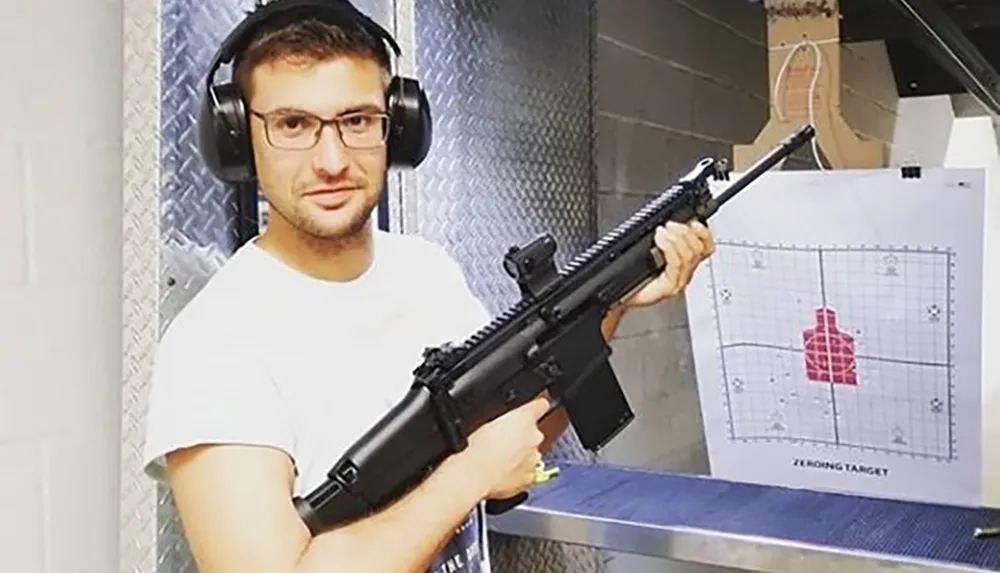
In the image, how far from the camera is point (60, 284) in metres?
0.95

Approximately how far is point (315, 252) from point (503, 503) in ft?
1.16

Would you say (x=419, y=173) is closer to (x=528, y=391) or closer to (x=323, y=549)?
(x=528, y=391)

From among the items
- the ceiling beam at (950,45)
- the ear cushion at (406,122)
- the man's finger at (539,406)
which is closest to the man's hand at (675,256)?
the man's finger at (539,406)

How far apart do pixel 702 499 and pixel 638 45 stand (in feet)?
2.95

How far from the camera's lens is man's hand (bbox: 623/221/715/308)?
3.36ft

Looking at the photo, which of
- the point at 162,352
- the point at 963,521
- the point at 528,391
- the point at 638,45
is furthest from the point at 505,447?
the point at 638,45

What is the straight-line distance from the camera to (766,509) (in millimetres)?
1272

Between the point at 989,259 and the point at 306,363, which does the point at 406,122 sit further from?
the point at 989,259

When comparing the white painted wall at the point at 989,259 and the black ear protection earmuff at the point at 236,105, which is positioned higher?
the black ear protection earmuff at the point at 236,105

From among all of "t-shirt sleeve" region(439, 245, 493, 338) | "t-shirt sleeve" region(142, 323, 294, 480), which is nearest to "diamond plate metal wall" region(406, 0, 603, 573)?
"t-shirt sleeve" region(439, 245, 493, 338)

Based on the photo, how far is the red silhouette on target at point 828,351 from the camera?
1.33 meters

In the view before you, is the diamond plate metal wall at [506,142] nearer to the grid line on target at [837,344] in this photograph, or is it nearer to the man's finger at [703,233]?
the grid line on target at [837,344]

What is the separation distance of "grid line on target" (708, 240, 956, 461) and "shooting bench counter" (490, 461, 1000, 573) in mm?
92

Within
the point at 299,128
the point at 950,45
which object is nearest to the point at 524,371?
the point at 299,128
